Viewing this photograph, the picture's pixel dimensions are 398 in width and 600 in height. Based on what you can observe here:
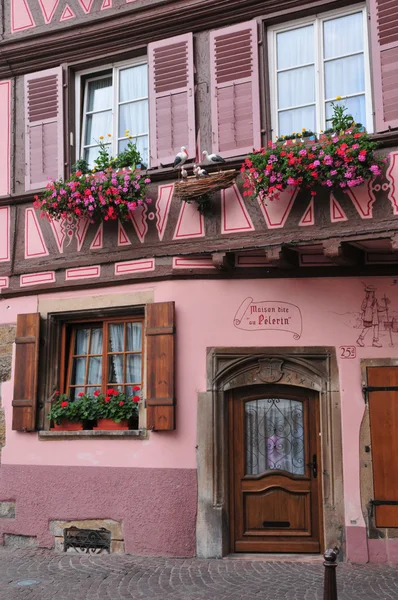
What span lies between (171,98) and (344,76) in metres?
2.03

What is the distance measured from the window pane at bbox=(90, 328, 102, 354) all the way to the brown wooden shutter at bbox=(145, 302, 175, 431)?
887mm

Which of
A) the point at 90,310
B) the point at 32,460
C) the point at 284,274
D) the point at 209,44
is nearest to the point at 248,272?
the point at 284,274

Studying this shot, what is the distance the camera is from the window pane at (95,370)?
8695mm

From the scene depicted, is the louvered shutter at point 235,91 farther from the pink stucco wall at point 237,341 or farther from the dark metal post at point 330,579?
the dark metal post at point 330,579

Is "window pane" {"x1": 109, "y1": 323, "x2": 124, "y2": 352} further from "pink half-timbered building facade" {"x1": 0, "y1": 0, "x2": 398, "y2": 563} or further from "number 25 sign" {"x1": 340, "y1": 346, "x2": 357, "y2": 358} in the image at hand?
"number 25 sign" {"x1": 340, "y1": 346, "x2": 357, "y2": 358}

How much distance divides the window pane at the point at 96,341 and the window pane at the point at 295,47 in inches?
149

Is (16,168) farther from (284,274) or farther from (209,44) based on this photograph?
(284,274)

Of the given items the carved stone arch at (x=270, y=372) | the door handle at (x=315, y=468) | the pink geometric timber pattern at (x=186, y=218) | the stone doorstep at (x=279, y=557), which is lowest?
the stone doorstep at (x=279, y=557)

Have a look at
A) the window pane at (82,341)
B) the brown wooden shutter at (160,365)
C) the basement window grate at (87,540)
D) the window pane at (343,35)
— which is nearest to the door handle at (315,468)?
the brown wooden shutter at (160,365)

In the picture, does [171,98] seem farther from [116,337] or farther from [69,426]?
[69,426]

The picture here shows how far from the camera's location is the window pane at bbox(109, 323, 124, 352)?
8.64m

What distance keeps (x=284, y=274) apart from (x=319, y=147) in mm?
1419

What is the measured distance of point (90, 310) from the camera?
8578 millimetres

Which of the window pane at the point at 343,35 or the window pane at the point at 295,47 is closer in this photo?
the window pane at the point at 343,35
